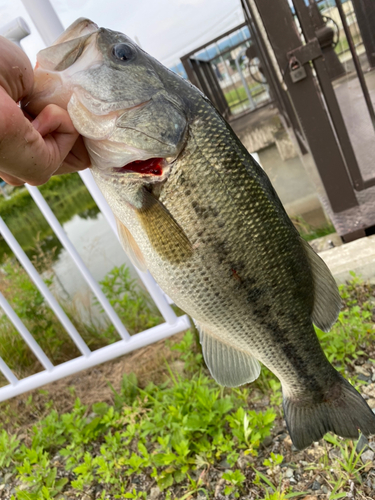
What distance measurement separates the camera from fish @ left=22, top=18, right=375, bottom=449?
117cm

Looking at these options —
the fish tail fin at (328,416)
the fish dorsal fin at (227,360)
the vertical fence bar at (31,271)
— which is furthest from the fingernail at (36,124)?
the vertical fence bar at (31,271)

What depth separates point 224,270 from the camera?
130 cm

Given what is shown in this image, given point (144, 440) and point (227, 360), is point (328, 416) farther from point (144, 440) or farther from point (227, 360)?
point (144, 440)

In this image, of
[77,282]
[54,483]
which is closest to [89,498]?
[54,483]

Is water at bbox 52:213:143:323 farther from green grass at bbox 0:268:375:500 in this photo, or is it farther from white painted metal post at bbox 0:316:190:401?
green grass at bbox 0:268:375:500

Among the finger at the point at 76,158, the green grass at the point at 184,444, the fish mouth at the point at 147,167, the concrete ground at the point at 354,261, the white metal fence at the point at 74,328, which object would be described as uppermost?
the finger at the point at 76,158

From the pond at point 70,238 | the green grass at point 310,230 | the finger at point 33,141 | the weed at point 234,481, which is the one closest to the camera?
the finger at point 33,141

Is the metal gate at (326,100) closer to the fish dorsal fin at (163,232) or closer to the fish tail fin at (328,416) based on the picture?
the fish tail fin at (328,416)

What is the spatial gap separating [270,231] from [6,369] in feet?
8.22

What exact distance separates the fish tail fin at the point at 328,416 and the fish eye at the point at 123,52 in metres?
1.39

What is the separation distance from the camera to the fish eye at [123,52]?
3.99 ft

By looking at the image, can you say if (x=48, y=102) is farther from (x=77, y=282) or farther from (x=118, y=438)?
(x=77, y=282)

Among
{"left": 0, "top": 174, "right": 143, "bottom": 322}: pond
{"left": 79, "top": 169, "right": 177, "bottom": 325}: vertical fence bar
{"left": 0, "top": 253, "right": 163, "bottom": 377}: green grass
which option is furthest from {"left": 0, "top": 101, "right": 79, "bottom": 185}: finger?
{"left": 0, "top": 174, "right": 143, "bottom": 322}: pond

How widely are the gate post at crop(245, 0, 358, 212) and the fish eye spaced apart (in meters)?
1.97
